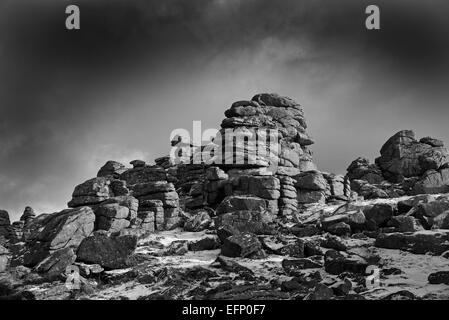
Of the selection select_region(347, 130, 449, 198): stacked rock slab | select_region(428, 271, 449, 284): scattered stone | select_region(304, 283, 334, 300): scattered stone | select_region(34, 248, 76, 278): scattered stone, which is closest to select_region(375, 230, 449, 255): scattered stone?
select_region(428, 271, 449, 284): scattered stone

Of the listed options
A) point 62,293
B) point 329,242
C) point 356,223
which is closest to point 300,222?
point 356,223

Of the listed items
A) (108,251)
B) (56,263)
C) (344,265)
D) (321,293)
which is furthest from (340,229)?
(56,263)

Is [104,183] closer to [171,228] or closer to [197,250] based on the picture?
[171,228]

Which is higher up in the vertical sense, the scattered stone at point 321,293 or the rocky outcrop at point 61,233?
the rocky outcrop at point 61,233

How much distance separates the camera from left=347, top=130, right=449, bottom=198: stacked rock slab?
46.5 m

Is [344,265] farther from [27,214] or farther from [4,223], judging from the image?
[27,214]

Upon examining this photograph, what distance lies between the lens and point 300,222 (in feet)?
113

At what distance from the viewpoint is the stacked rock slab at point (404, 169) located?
153 ft

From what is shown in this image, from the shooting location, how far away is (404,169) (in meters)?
54.4

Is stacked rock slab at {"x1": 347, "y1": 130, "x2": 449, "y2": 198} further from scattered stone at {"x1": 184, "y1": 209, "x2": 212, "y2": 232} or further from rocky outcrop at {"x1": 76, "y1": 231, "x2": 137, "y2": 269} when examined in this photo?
rocky outcrop at {"x1": 76, "y1": 231, "x2": 137, "y2": 269}

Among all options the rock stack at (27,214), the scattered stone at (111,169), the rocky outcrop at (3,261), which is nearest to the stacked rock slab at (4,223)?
the rock stack at (27,214)

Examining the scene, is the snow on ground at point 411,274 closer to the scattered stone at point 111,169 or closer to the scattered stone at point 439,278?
the scattered stone at point 439,278

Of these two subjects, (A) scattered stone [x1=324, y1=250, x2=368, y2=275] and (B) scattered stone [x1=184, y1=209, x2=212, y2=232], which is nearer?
(A) scattered stone [x1=324, y1=250, x2=368, y2=275]

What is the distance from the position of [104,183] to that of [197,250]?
704 inches
